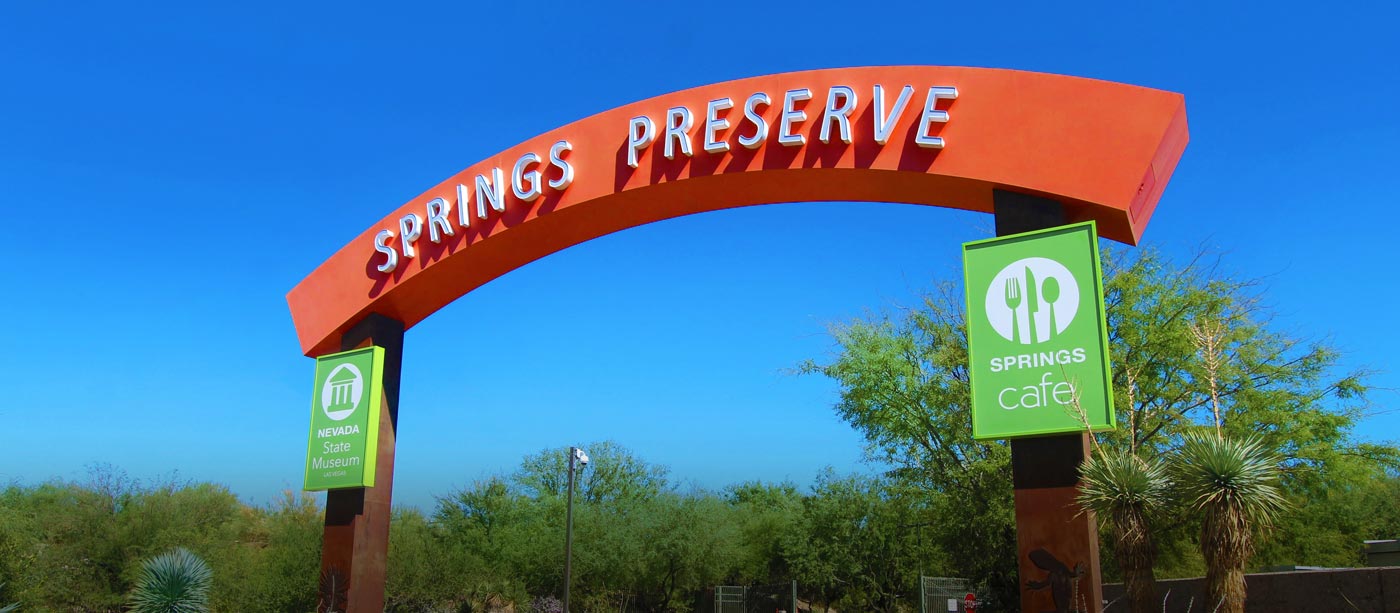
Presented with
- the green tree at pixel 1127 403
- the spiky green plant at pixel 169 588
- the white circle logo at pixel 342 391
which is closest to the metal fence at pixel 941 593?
the green tree at pixel 1127 403

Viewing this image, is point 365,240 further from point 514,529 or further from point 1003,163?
point 514,529

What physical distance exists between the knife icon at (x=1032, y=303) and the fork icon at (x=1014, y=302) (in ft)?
0.28

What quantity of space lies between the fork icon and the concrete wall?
2.88m

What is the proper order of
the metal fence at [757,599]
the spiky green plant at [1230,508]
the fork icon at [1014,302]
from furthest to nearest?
the metal fence at [757,599], the fork icon at [1014,302], the spiky green plant at [1230,508]

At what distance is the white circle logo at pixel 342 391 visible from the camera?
50.6 feet

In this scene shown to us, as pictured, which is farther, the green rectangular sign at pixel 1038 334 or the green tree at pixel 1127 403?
the green tree at pixel 1127 403

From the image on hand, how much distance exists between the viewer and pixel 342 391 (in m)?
15.6

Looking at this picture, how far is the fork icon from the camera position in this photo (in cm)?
1004

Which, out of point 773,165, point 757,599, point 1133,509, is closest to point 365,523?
point 773,165

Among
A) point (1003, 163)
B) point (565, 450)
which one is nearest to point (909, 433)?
point (1003, 163)

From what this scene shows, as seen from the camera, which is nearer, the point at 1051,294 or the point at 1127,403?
the point at 1051,294

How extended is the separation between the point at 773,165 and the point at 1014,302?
3367 millimetres

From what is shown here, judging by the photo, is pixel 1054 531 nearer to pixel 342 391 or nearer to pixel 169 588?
pixel 342 391

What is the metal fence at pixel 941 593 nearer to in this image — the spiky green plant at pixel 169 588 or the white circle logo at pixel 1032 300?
the white circle logo at pixel 1032 300
